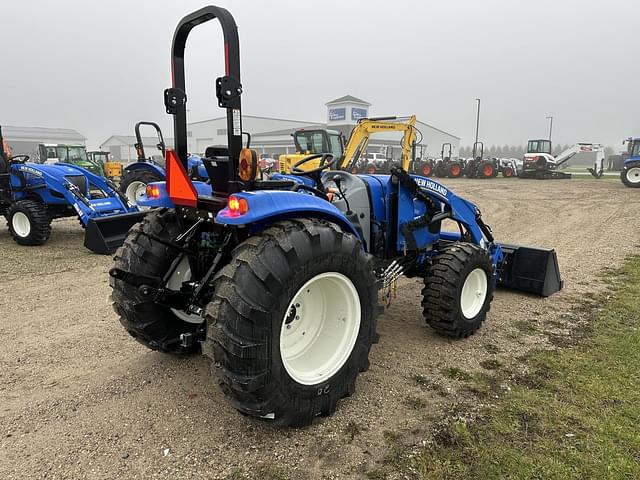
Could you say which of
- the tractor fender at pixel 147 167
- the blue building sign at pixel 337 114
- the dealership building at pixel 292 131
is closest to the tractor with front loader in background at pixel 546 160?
the dealership building at pixel 292 131

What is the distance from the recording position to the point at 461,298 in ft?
13.6

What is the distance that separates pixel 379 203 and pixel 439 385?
1.71 m

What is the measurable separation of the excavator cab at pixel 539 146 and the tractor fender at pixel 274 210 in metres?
28.5

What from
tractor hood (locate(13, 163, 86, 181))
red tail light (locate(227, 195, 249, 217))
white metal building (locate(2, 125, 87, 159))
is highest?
white metal building (locate(2, 125, 87, 159))

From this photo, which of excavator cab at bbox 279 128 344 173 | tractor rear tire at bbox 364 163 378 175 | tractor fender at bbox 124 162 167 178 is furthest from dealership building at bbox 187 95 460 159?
tractor fender at bbox 124 162 167 178

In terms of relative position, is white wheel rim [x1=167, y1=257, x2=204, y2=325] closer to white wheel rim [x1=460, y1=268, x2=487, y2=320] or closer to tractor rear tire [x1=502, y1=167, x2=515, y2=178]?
white wheel rim [x1=460, y1=268, x2=487, y2=320]

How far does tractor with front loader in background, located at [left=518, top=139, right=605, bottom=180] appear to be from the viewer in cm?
2578

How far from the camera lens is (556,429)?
278cm

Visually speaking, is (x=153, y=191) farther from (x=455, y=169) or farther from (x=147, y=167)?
(x=455, y=169)

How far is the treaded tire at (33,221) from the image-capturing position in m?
7.96

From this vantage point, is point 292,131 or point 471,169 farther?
point 292,131

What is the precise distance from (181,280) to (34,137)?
85.5m

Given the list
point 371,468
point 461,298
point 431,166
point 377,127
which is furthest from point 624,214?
point 431,166

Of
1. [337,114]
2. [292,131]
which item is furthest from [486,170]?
[292,131]
